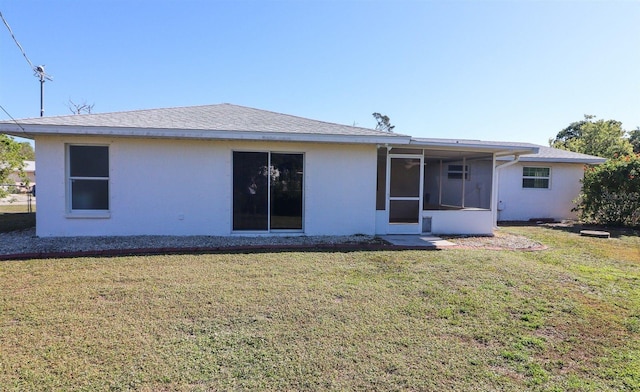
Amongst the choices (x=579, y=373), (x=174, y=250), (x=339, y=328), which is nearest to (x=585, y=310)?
(x=579, y=373)

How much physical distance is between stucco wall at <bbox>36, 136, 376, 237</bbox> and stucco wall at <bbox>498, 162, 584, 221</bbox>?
801cm

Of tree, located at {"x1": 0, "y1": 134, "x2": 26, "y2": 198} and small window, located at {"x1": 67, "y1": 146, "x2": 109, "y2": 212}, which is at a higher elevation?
tree, located at {"x1": 0, "y1": 134, "x2": 26, "y2": 198}

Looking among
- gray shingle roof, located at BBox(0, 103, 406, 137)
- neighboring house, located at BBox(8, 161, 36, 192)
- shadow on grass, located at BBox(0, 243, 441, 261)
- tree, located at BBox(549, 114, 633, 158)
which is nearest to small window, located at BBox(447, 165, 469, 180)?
gray shingle roof, located at BBox(0, 103, 406, 137)

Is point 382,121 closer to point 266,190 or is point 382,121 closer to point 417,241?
point 417,241

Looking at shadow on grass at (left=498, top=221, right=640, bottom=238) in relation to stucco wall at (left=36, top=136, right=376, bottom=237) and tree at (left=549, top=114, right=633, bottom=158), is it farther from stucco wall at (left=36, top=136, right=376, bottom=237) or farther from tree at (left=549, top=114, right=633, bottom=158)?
tree at (left=549, top=114, right=633, bottom=158)

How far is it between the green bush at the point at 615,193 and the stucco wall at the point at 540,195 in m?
1.10

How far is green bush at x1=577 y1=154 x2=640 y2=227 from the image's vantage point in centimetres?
1208

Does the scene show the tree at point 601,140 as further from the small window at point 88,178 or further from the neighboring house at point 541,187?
the small window at point 88,178

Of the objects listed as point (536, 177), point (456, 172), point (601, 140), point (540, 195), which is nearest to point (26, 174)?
point (456, 172)

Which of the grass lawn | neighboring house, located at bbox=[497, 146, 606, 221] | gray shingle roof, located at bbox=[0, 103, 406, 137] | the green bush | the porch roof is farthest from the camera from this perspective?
neighboring house, located at bbox=[497, 146, 606, 221]

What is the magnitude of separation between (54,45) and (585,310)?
71.3 ft

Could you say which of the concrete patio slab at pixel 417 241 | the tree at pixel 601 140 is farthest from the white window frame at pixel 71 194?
the tree at pixel 601 140

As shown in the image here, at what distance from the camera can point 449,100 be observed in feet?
54.1

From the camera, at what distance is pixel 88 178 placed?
8188 mm
